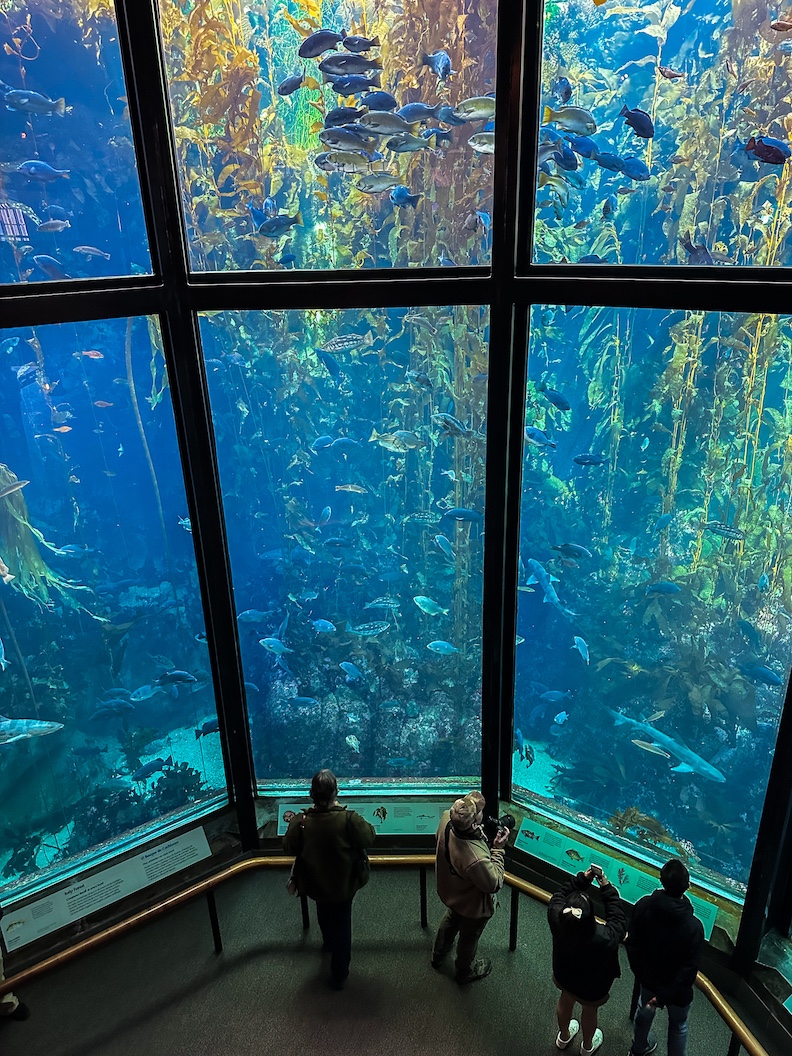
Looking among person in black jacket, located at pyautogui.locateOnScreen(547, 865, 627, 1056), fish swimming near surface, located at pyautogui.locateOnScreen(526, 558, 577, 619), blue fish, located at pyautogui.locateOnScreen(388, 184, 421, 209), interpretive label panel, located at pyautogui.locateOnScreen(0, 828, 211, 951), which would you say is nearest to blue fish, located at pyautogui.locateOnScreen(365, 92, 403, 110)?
blue fish, located at pyautogui.locateOnScreen(388, 184, 421, 209)

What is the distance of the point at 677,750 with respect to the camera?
3.93 m

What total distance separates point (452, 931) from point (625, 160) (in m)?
3.63

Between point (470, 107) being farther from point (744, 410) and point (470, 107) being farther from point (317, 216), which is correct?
point (744, 410)

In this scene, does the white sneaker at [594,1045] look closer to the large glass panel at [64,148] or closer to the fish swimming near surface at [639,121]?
the fish swimming near surface at [639,121]

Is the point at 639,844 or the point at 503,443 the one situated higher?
the point at 503,443

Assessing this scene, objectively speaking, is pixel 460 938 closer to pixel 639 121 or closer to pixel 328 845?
pixel 328 845

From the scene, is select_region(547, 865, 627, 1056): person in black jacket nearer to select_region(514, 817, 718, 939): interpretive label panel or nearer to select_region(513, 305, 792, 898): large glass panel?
select_region(514, 817, 718, 939): interpretive label panel

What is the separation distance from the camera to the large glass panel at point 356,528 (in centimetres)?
387

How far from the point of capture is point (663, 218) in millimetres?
3279

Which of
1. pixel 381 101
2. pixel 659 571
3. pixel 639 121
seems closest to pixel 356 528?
pixel 659 571

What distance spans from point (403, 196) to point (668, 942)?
335 centimetres

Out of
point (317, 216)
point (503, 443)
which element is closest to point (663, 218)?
point (503, 443)

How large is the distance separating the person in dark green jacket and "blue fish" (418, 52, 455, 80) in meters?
3.11

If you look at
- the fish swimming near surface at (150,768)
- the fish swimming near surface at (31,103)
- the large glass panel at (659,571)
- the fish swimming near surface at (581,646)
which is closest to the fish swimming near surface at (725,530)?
the large glass panel at (659,571)
